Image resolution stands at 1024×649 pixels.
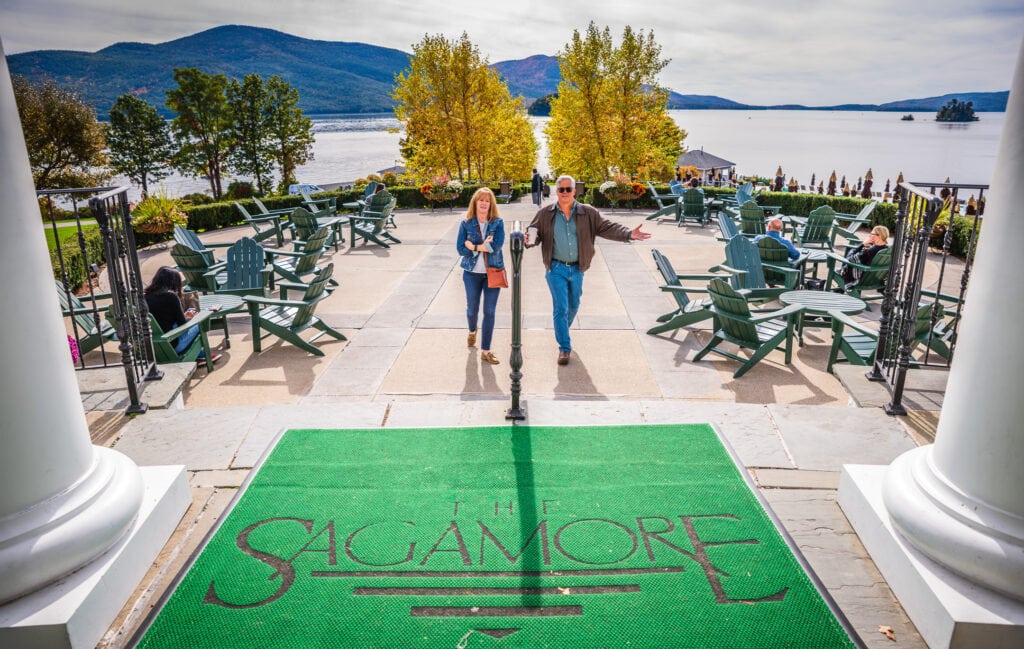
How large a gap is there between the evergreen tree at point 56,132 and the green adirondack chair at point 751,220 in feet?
115

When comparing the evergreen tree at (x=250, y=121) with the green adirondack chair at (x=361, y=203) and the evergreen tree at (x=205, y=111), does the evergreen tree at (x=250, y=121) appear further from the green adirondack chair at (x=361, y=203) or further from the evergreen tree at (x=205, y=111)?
the green adirondack chair at (x=361, y=203)

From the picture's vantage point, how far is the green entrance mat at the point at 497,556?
2760 mm

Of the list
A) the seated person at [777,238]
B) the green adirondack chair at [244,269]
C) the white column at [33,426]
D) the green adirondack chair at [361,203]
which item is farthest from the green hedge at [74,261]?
the seated person at [777,238]

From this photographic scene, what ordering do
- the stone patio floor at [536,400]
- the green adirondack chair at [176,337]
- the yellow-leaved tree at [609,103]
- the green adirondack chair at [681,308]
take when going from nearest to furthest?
the stone patio floor at [536,400] → the green adirondack chair at [176,337] → the green adirondack chair at [681,308] → the yellow-leaved tree at [609,103]

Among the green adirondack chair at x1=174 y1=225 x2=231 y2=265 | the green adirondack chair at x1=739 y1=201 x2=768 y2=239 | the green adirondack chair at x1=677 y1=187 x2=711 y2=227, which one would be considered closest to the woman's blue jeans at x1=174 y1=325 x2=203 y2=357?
the green adirondack chair at x1=174 y1=225 x2=231 y2=265

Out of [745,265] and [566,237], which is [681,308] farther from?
[566,237]

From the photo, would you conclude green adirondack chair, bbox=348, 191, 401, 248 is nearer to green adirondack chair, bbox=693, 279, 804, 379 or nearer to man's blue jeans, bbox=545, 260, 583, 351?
man's blue jeans, bbox=545, 260, 583, 351

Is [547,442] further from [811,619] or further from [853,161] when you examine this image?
[853,161]

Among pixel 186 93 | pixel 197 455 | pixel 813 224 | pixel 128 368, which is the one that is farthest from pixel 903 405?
pixel 186 93

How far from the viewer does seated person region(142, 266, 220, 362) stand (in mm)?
6434

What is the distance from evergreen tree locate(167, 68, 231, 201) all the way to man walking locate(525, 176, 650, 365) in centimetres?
3293

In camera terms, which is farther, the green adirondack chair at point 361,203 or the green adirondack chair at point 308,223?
the green adirondack chair at point 361,203

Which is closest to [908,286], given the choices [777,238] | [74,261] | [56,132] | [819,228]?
[777,238]

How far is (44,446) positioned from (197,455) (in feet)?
5.10
